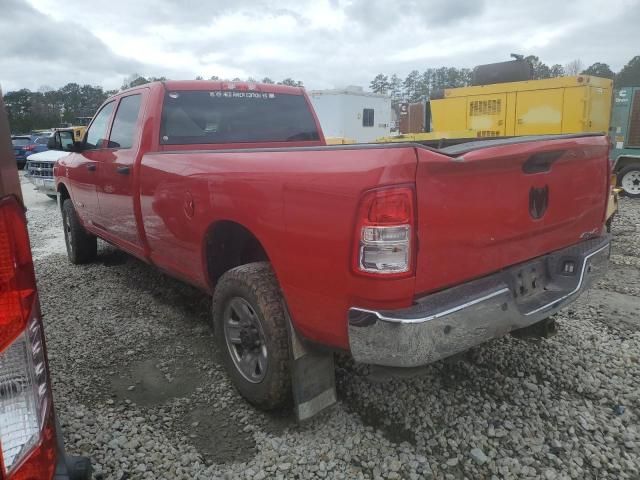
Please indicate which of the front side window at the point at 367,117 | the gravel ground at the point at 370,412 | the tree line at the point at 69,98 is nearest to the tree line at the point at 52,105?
the tree line at the point at 69,98

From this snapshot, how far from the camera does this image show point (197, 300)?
468cm

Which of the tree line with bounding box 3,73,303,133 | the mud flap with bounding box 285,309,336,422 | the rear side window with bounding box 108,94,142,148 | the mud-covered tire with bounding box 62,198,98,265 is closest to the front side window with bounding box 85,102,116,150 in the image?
the rear side window with bounding box 108,94,142,148

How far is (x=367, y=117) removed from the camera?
800 inches

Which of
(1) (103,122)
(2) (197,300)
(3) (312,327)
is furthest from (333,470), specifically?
(1) (103,122)

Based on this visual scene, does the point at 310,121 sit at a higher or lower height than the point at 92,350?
higher

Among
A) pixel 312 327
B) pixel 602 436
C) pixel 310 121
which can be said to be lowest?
pixel 602 436

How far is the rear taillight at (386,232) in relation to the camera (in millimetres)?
1935

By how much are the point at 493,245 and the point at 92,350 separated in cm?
294

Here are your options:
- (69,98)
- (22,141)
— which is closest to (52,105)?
(69,98)

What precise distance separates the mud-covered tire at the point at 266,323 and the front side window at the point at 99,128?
273cm

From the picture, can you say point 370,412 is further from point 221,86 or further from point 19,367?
point 221,86

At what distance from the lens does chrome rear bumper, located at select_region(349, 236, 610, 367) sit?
200 cm

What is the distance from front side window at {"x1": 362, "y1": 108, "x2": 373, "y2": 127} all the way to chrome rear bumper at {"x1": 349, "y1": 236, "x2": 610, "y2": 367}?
716 inches

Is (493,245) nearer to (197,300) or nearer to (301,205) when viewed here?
(301,205)
